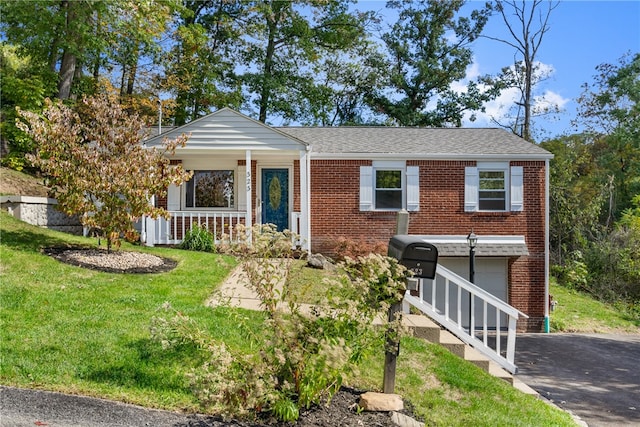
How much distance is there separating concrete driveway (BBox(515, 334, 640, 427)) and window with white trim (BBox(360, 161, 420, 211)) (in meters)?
4.88

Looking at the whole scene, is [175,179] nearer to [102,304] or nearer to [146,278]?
[146,278]

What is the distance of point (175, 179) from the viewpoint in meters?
9.86

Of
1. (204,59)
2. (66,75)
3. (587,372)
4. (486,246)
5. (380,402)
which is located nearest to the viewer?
(380,402)

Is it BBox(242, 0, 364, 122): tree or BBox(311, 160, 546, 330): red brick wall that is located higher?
BBox(242, 0, 364, 122): tree

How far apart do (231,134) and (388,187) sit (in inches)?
190

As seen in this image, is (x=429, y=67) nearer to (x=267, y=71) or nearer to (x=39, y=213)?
(x=267, y=71)

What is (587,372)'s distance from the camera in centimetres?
994

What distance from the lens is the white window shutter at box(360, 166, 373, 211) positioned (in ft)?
47.1

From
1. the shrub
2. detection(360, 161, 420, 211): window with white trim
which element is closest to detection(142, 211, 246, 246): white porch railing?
the shrub

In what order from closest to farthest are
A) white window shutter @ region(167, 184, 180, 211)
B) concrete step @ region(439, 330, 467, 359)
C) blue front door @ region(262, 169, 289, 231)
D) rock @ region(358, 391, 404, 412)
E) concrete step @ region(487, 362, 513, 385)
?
rock @ region(358, 391, 404, 412) < concrete step @ region(487, 362, 513, 385) < concrete step @ region(439, 330, 467, 359) < white window shutter @ region(167, 184, 180, 211) < blue front door @ region(262, 169, 289, 231)

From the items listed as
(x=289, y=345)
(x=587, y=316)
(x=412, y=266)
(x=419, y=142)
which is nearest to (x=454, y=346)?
(x=412, y=266)

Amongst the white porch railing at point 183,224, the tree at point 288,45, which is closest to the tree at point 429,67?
the tree at point 288,45

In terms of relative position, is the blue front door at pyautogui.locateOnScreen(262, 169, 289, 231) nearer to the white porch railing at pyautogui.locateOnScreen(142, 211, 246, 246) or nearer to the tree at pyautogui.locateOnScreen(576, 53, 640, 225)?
the white porch railing at pyautogui.locateOnScreen(142, 211, 246, 246)

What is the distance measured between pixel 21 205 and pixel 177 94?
11.7m
